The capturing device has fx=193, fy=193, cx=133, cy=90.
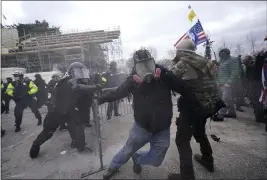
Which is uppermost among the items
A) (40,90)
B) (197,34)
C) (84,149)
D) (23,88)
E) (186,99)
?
(197,34)

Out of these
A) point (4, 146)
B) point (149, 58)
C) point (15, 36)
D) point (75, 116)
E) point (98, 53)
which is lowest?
point (4, 146)

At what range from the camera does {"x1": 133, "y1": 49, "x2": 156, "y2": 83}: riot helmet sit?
8.05ft

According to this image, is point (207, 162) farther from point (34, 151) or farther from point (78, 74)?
point (34, 151)

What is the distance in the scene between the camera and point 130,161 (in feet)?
11.6

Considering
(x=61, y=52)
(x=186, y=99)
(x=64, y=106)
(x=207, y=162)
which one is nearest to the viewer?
(x=186, y=99)

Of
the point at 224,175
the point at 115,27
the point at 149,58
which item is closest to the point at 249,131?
the point at 224,175

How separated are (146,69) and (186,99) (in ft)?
2.31

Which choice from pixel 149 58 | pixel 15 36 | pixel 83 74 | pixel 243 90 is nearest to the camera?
pixel 149 58

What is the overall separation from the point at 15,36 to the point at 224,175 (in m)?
34.7

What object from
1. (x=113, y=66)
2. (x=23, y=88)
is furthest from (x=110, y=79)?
(x=23, y=88)

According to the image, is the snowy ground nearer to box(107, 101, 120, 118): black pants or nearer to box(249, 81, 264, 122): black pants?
box(249, 81, 264, 122): black pants

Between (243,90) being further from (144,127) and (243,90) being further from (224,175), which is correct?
(144,127)

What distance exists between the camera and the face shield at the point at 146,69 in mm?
2447

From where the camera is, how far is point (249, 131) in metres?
4.53
